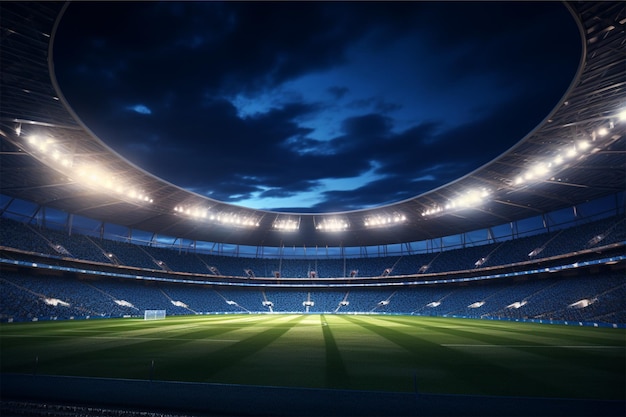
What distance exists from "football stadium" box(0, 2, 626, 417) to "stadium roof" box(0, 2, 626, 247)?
0.17 m

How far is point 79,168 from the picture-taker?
102ft

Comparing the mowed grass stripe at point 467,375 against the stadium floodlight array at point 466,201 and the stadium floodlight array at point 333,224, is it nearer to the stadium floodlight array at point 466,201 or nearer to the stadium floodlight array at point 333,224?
the stadium floodlight array at point 466,201

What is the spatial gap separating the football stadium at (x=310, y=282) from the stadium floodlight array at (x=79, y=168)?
0.25 metres

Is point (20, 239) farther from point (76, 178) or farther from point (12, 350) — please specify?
point (12, 350)

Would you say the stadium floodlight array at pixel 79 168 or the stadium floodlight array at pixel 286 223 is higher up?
the stadium floodlight array at pixel 79 168

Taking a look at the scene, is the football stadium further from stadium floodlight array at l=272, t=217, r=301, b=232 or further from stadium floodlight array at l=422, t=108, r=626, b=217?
stadium floodlight array at l=272, t=217, r=301, b=232

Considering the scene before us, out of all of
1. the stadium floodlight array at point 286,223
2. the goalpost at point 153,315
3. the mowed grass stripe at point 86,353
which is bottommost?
the goalpost at point 153,315

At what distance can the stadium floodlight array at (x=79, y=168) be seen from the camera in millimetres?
25516

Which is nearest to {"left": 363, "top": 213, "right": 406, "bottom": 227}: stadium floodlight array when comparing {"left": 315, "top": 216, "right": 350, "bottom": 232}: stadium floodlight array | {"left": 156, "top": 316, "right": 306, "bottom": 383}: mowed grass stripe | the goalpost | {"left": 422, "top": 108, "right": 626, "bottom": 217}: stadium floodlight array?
{"left": 315, "top": 216, "right": 350, "bottom": 232}: stadium floodlight array

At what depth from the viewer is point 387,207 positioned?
4762 cm

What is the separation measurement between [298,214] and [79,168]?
101ft

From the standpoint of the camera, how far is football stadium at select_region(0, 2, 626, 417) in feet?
28.4

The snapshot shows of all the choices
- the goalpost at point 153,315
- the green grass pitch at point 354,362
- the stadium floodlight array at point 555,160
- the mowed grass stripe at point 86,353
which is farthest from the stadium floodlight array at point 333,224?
the mowed grass stripe at point 86,353

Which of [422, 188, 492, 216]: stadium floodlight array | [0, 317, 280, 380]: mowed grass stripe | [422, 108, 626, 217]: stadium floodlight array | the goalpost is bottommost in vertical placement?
the goalpost
